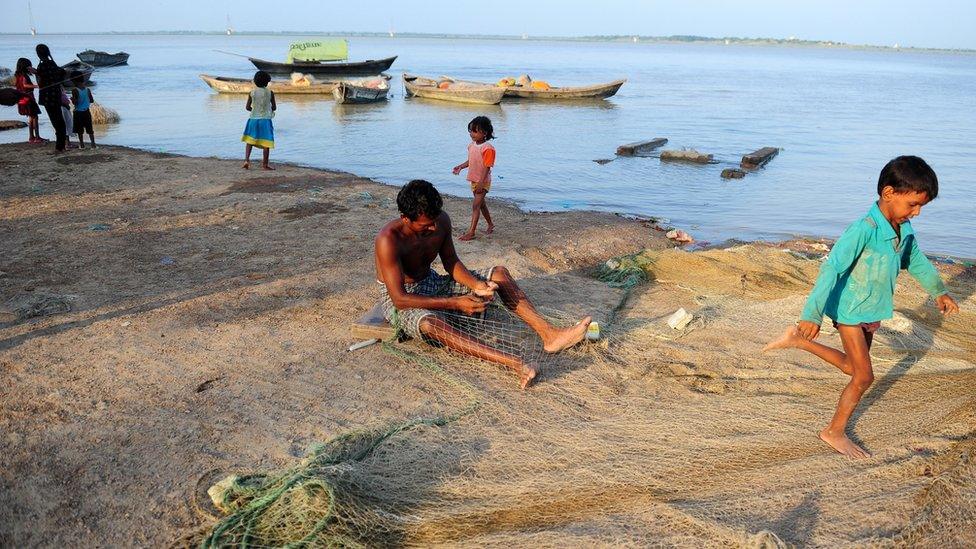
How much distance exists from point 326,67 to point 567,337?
3077 centimetres

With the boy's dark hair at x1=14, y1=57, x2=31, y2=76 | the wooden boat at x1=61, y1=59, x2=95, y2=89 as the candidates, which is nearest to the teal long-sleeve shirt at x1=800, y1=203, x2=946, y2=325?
the wooden boat at x1=61, y1=59, x2=95, y2=89

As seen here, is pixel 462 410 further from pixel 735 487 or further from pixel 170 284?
pixel 170 284

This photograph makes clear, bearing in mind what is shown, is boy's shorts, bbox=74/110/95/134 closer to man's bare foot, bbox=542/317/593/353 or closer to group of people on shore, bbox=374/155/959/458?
group of people on shore, bbox=374/155/959/458

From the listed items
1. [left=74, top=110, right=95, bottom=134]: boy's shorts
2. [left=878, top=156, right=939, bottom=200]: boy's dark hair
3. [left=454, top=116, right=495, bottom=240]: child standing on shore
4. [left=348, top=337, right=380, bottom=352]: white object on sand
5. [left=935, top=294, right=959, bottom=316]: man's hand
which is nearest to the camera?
[left=878, top=156, right=939, bottom=200]: boy's dark hair

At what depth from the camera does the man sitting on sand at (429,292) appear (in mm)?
3732

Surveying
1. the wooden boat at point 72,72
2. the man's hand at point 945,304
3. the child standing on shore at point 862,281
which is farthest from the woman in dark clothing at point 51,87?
the man's hand at point 945,304

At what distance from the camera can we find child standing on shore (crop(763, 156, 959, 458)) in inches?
114

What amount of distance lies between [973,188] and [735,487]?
1263cm

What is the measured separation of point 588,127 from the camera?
20453 mm

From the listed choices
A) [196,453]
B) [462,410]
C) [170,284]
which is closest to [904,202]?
[462,410]

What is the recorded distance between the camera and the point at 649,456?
290cm

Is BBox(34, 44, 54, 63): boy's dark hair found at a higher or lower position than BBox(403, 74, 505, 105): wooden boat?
higher

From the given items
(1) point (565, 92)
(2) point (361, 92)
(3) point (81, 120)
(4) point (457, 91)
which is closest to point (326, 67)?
(2) point (361, 92)

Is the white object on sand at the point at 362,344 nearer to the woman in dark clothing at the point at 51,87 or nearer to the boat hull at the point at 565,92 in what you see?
the woman in dark clothing at the point at 51,87
